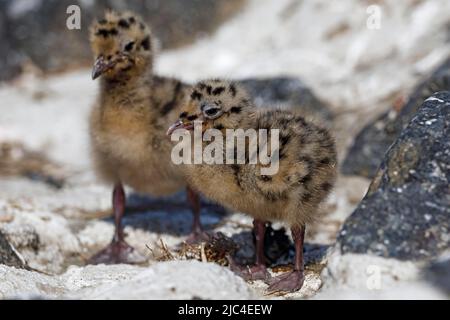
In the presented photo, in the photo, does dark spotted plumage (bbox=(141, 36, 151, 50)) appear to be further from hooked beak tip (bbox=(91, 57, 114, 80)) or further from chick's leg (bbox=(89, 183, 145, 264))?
chick's leg (bbox=(89, 183, 145, 264))

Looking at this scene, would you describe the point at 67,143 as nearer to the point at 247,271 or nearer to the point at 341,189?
the point at 341,189

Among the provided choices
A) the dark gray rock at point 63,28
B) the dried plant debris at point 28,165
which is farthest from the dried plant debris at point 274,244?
the dark gray rock at point 63,28

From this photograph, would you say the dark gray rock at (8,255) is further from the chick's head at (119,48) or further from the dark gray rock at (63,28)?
the dark gray rock at (63,28)

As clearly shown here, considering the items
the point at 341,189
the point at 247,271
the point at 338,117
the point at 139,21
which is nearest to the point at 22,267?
the point at 247,271

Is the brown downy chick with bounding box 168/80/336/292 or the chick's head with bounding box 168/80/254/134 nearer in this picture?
the brown downy chick with bounding box 168/80/336/292

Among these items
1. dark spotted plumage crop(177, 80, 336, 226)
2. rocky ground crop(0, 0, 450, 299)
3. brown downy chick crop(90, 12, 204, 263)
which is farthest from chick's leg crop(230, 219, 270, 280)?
brown downy chick crop(90, 12, 204, 263)
